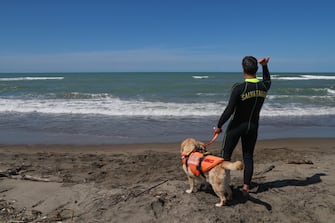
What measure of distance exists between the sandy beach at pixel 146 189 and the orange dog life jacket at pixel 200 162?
420 mm

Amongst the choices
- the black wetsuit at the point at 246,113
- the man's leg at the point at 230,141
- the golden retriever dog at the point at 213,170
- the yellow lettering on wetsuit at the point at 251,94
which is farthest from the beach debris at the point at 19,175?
the yellow lettering on wetsuit at the point at 251,94

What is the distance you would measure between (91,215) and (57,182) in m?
1.40

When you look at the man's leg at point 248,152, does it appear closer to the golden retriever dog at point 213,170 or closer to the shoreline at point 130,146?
the golden retriever dog at point 213,170

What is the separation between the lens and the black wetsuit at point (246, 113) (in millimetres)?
3648

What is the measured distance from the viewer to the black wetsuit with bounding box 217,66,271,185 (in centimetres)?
365

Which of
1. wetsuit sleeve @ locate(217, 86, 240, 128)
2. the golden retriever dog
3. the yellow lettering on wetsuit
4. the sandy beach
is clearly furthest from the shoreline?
the yellow lettering on wetsuit

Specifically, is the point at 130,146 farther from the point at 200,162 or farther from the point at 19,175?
the point at 200,162

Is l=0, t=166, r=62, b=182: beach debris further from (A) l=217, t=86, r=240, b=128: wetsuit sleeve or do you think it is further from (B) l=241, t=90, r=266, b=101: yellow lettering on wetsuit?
(B) l=241, t=90, r=266, b=101: yellow lettering on wetsuit

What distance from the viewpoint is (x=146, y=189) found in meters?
4.38

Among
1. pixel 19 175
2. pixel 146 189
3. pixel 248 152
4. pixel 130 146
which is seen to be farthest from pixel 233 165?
pixel 130 146

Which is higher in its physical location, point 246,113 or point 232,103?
point 232,103

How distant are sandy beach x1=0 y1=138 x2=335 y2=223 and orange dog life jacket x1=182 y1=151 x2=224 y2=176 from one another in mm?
420

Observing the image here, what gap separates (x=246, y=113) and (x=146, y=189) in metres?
1.85

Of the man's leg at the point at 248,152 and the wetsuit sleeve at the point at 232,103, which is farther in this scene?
the man's leg at the point at 248,152
